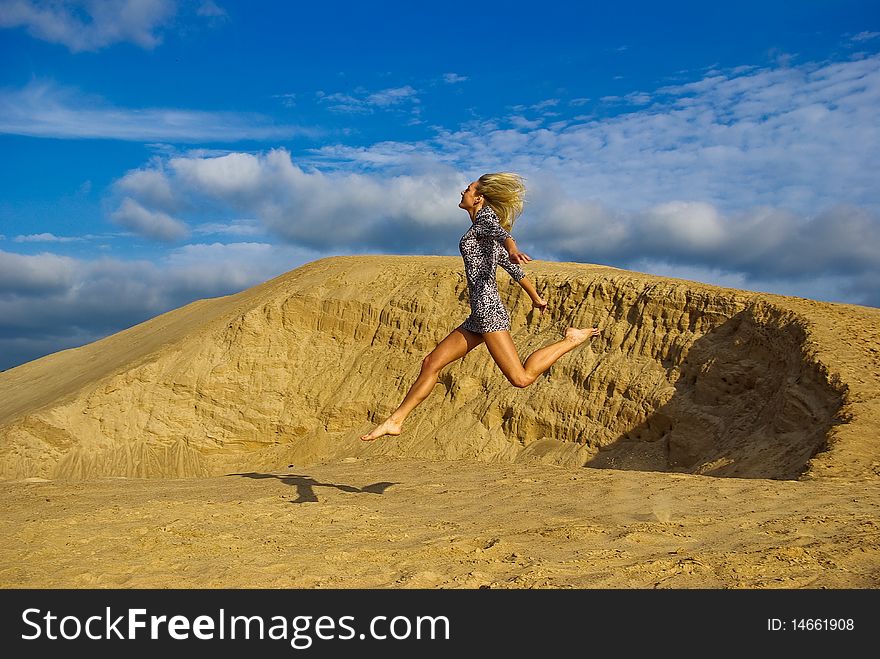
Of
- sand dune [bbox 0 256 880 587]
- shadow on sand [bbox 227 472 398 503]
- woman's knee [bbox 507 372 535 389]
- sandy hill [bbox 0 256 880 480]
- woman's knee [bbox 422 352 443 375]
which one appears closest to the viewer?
sand dune [bbox 0 256 880 587]

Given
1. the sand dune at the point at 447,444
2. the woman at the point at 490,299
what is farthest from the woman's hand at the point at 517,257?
the sand dune at the point at 447,444

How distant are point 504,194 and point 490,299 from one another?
3.13 ft

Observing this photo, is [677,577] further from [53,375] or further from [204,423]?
[53,375]

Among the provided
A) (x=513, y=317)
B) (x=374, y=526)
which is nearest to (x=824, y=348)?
(x=513, y=317)

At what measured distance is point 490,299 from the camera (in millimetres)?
6453

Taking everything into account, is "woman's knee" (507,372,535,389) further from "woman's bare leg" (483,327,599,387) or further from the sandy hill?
the sandy hill

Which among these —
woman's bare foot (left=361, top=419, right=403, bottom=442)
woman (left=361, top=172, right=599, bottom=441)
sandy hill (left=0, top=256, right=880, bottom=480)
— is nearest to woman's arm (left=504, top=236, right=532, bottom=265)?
woman (left=361, top=172, right=599, bottom=441)

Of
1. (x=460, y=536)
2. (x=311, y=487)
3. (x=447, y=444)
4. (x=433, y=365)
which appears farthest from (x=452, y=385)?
(x=460, y=536)

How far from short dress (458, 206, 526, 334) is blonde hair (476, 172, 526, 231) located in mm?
117

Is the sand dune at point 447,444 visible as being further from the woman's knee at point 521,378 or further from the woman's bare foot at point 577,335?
the woman's bare foot at point 577,335

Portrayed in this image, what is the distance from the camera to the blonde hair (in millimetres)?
6648

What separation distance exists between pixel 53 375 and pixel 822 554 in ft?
80.6

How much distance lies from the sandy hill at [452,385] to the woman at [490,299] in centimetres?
534

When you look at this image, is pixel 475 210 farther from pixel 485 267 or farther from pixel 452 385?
pixel 452 385
